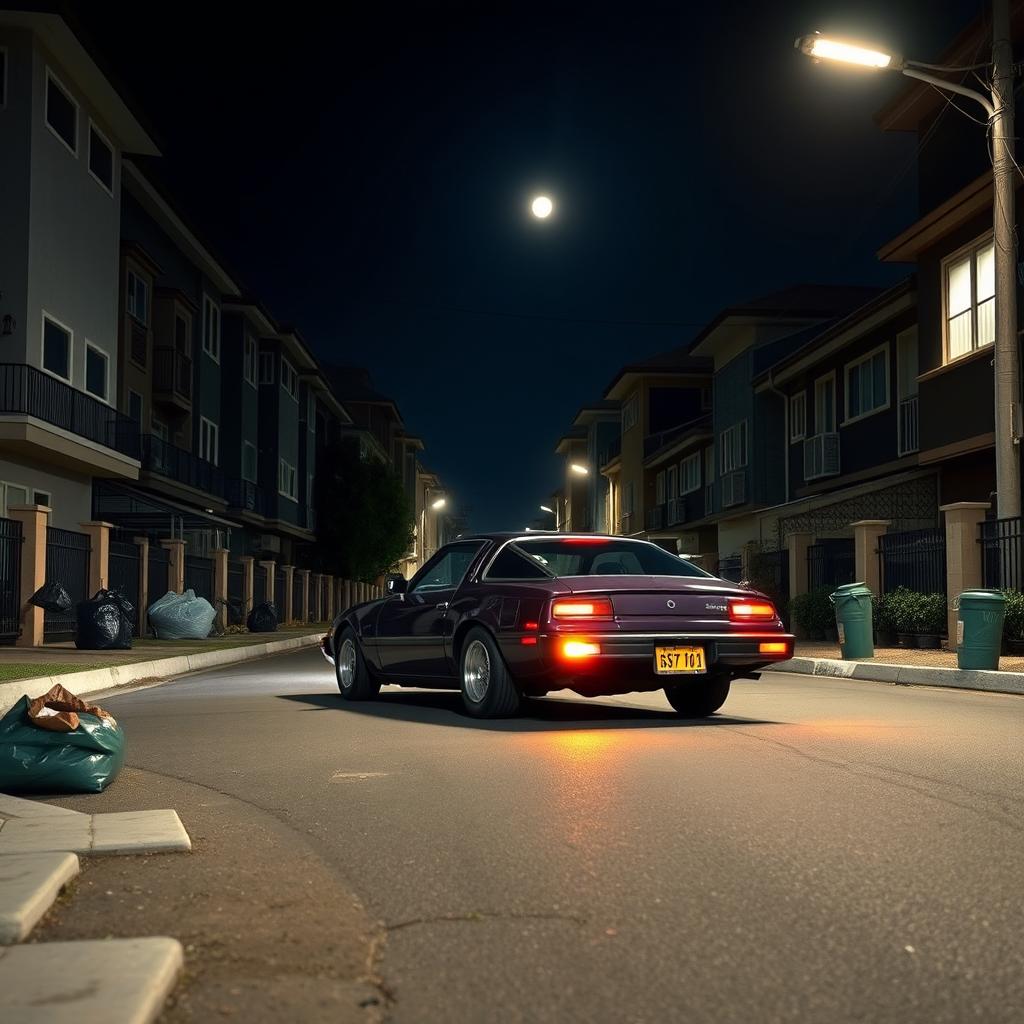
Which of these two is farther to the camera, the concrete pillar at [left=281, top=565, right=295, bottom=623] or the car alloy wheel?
the concrete pillar at [left=281, top=565, right=295, bottom=623]

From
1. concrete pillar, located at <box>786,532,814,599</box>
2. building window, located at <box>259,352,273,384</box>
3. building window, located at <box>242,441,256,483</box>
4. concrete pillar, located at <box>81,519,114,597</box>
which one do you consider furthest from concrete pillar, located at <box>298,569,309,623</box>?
concrete pillar, located at <box>786,532,814,599</box>

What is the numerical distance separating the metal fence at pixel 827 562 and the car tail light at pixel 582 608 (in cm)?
1769

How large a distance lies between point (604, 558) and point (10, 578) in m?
13.2

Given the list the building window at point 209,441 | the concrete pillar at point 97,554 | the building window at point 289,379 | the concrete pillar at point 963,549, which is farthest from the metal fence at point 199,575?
the building window at point 289,379

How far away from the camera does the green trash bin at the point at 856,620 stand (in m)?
19.3

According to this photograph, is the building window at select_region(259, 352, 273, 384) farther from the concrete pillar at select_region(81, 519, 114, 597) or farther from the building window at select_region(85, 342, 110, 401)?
the concrete pillar at select_region(81, 519, 114, 597)

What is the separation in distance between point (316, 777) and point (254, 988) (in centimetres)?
424

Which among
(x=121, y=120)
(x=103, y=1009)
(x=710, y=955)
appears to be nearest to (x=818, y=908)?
(x=710, y=955)

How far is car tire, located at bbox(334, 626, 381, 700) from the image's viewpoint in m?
13.5

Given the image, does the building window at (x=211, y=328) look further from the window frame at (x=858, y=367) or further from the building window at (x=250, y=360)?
the window frame at (x=858, y=367)

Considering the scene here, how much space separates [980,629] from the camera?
15.7 meters

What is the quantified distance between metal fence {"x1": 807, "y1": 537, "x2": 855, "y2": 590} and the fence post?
1338cm

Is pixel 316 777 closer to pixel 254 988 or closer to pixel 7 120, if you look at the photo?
pixel 254 988

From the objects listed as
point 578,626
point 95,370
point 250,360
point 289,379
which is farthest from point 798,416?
point 578,626
